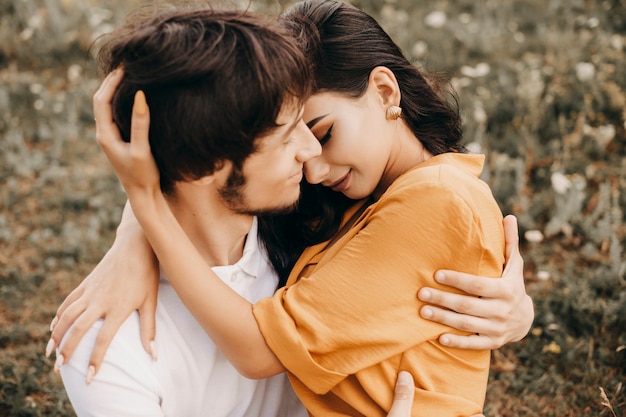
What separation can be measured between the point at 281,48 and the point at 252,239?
0.71 meters

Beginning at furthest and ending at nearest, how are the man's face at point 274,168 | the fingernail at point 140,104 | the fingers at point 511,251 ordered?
the fingers at point 511,251, the man's face at point 274,168, the fingernail at point 140,104

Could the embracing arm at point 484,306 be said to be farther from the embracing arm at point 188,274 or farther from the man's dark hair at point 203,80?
the man's dark hair at point 203,80

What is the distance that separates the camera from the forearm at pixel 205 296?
6.10ft

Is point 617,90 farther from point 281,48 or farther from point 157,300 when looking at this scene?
point 157,300

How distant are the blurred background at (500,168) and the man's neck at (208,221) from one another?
0.98 metres

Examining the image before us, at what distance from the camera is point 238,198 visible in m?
2.13

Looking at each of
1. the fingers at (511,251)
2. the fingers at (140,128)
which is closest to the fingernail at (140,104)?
the fingers at (140,128)

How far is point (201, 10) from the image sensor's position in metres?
1.93

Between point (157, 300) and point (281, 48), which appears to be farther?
point (157, 300)

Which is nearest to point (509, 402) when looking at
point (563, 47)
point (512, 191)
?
point (512, 191)

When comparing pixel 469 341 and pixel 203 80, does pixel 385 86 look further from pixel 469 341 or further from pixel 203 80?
pixel 469 341

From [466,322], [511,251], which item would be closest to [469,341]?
[466,322]

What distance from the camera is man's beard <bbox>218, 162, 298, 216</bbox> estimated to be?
6.82 ft

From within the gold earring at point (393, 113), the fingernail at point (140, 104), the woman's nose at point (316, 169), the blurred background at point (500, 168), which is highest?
the fingernail at point (140, 104)
